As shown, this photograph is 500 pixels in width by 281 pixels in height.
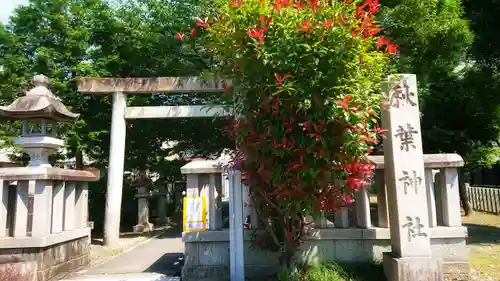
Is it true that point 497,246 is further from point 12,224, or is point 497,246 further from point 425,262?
point 12,224

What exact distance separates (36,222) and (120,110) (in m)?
5.42

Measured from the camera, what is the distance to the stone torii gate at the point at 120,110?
1045 centimetres

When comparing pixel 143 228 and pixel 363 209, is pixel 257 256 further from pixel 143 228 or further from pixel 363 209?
pixel 143 228

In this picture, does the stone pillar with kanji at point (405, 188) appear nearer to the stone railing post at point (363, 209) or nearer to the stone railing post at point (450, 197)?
the stone railing post at point (363, 209)

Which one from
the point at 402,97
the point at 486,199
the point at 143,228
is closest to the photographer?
the point at 402,97

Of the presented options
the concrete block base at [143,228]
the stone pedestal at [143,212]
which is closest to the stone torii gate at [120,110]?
the concrete block base at [143,228]

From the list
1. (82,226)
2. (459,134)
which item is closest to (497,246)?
(459,134)

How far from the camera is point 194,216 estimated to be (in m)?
5.31

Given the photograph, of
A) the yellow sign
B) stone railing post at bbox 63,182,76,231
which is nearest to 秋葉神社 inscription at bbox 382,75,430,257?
the yellow sign

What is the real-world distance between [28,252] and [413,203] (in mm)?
5742

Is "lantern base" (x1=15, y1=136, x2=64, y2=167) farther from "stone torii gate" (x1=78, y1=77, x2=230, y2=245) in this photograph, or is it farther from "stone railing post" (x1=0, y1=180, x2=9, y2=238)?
"stone torii gate" (x1=78, y1=77, x2=230, y2=245)

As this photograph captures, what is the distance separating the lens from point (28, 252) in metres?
5.74

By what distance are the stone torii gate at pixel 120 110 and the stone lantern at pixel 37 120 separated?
3.75 metres

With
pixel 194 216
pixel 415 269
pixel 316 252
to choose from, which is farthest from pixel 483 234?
pixel 194 216
